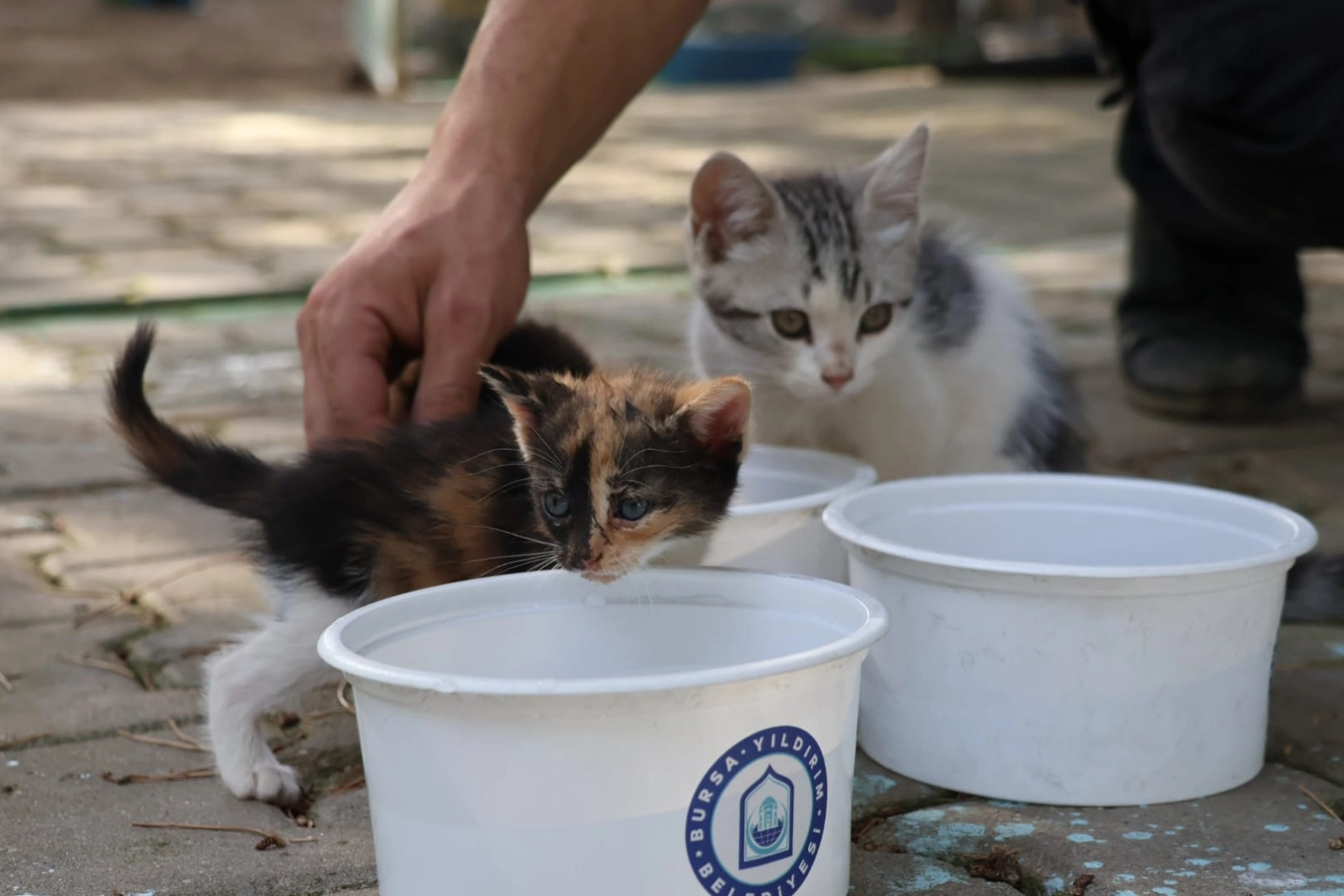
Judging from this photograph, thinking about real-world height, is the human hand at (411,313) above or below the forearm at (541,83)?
below

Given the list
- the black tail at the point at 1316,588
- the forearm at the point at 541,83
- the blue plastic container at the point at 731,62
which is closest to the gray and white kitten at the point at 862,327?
the forearm at the point at 541,83

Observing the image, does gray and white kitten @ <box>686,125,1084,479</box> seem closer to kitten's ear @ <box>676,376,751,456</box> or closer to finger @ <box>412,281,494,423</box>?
finger @ <box>412,281,494,423</box>

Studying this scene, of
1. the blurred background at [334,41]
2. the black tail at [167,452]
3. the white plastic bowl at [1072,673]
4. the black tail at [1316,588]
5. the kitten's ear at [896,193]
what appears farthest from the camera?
the blurred background at [334,41]

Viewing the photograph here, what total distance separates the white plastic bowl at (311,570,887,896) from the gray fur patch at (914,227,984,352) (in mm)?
1312

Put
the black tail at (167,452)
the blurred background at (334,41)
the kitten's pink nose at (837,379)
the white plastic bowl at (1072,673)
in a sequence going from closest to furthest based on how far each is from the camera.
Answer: the white plastic bowl at (1072,673), the black tail at (167,452), the kitten's pink nose at (837,379), the blurred background at (334,41)

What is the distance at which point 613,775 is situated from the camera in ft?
4.22

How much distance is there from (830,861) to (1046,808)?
414 millimetres

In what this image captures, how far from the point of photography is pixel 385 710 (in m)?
1.35

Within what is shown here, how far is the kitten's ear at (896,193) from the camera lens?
2.57m

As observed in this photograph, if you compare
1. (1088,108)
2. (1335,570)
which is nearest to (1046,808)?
(1335,570)

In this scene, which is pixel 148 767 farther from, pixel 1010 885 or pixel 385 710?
pixel 1010 885

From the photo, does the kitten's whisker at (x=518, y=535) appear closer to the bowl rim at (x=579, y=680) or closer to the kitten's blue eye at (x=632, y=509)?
the kitten's blue eye at (x=632, y=509)

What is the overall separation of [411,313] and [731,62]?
10.7 m

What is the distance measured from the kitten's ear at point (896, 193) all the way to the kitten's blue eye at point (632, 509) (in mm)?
1078
